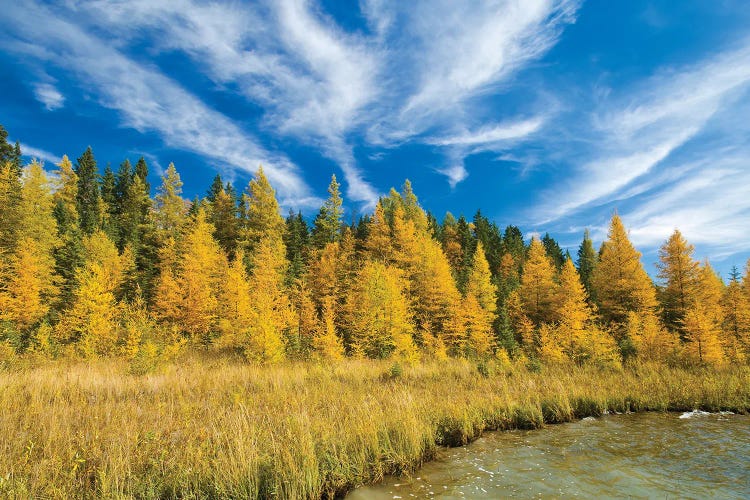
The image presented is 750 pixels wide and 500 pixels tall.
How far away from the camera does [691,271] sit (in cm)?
2733

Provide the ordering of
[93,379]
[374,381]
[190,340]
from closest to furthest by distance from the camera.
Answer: [93,379] → [374,381] → [190,340]

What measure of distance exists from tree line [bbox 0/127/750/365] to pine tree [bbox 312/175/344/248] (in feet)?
0.63

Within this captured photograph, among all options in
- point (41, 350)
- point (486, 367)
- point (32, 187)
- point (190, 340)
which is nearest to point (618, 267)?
point (486, 367)

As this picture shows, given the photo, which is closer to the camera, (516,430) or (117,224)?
(516,430)

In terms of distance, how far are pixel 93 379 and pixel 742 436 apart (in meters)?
18.7

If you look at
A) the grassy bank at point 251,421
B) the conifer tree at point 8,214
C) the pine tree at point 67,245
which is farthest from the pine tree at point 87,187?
the grassy bank at point 251,421

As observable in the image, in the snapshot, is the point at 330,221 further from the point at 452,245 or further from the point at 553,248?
the point at 553,248

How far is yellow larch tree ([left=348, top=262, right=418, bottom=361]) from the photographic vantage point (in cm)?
2156

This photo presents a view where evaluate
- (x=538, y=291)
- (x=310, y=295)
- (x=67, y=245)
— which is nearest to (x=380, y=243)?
(x=310, y=295)

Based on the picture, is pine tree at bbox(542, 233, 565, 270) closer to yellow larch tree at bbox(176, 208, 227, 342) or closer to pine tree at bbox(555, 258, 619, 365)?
pine tree at bbox(555, 258, 619, 365)

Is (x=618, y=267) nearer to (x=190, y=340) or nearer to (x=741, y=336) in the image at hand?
(x=741, y=336)

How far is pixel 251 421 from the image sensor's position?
676 centimetres

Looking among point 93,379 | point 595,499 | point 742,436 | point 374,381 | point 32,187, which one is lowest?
point 742,436

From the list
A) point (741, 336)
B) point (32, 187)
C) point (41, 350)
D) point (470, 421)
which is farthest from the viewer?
point (32, 187)
